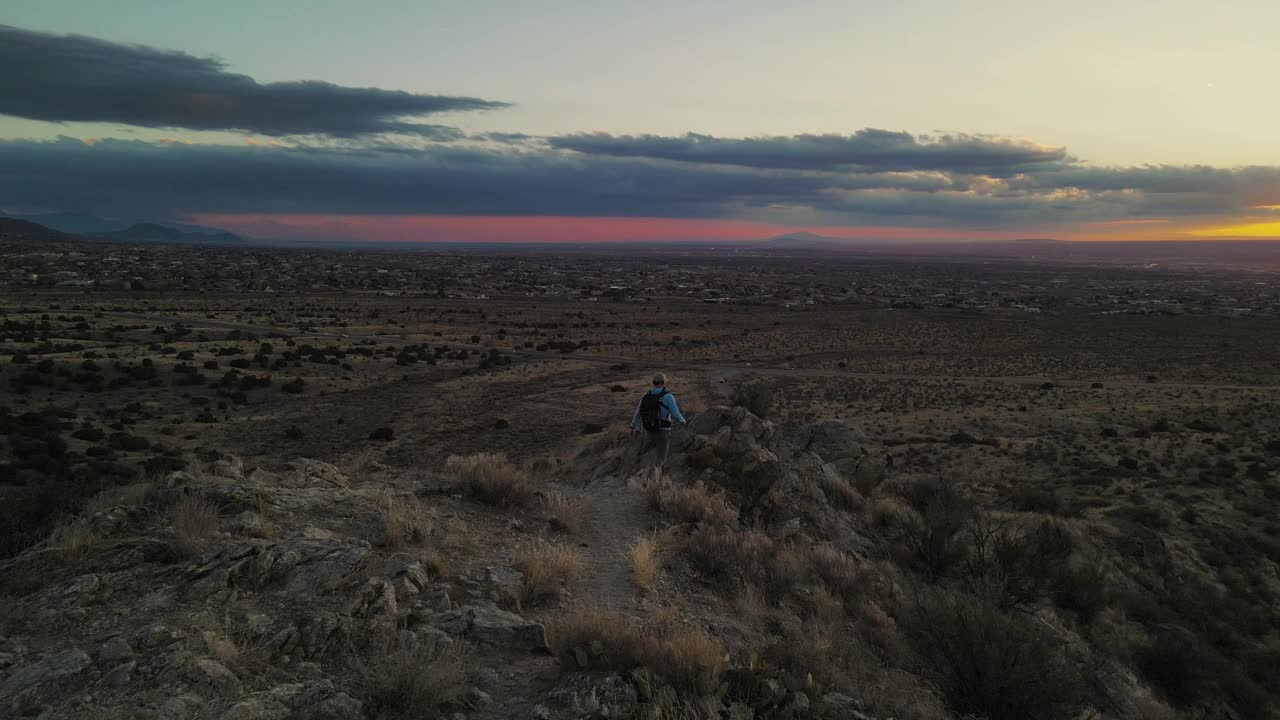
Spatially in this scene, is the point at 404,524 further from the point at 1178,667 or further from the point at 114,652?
the point at 1178,667

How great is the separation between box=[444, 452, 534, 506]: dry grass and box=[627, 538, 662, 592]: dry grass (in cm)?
279

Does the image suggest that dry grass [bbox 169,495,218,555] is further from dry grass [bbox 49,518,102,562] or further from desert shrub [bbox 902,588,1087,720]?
desert shrub [bbox 902,588,1087,720]

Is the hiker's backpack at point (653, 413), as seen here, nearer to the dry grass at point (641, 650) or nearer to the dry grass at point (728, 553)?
the dry grass at point (728, 553)

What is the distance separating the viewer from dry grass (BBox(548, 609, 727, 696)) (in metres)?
5.00

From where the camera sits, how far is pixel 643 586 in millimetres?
7734

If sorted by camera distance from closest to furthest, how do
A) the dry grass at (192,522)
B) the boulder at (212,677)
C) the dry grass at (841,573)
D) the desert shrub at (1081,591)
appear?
1. the boulder at (212,677)
2. the dry grass at (192,522)
3. the dry grass at (841,573)
4. the desert shrub at (1081,591)

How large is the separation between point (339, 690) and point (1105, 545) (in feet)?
54.4

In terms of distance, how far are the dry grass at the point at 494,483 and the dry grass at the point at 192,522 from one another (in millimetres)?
3877

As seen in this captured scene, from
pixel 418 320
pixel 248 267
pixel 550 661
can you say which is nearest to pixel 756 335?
pixel 418 320

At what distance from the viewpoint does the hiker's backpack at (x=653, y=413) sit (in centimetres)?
1251

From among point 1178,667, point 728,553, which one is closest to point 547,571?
point 728,553

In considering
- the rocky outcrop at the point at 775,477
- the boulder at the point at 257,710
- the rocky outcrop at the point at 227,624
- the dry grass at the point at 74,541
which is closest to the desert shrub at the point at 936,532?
the rocky outcrop at the point at 775,477

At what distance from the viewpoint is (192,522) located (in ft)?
22.5

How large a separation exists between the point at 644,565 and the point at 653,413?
4.88 m
